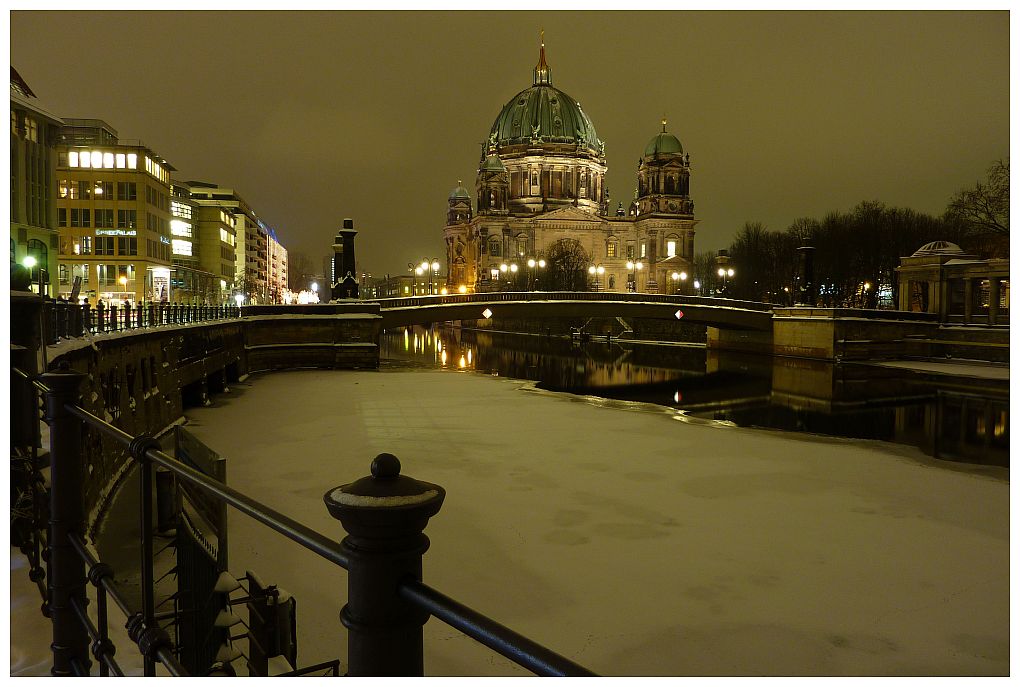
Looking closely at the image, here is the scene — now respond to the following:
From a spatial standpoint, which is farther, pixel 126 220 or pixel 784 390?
pixel 126 220

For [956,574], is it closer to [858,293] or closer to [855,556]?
[855,556]

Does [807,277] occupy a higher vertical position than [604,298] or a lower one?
higher

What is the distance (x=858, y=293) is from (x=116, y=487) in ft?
270

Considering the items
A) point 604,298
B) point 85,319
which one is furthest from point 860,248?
point 85,319

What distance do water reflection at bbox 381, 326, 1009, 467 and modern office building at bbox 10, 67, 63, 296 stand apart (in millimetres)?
20192

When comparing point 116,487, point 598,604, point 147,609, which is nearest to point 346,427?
point 116,487

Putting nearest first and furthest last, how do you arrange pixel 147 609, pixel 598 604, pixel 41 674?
pixel 147 609
pixel 41 674
pixel 598 604

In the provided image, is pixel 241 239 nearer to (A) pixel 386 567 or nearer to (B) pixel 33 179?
(B) pixel 33 179

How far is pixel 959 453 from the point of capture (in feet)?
68.9

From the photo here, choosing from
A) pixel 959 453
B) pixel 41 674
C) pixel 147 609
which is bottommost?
pixel 959 453

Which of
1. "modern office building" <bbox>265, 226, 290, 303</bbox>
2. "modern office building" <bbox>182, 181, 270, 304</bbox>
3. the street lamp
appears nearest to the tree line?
the street lamp

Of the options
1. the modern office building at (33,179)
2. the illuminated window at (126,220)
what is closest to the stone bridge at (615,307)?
the modern office building at (33,179)

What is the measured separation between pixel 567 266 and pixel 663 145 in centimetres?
3383

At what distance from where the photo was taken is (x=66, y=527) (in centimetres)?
442
